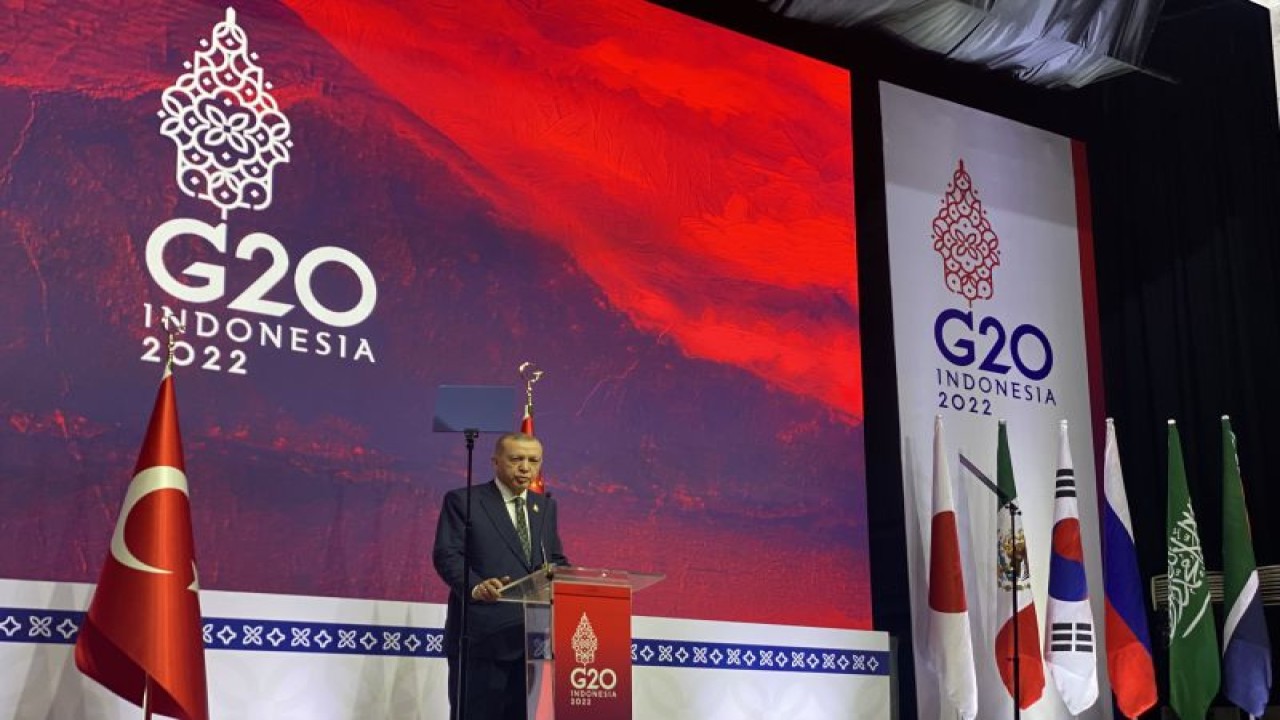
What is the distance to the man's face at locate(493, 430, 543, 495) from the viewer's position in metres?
5.43

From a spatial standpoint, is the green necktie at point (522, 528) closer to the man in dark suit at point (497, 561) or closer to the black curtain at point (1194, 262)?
the man in dark suit at point (497, 561)

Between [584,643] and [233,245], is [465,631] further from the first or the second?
[233,245]

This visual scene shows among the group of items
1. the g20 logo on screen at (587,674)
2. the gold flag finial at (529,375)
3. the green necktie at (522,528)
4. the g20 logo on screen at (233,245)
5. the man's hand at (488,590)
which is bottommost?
the g20 logo on screen at (587,674)

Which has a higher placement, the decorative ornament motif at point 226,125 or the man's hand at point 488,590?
the decorative ornament motif at point 226,125

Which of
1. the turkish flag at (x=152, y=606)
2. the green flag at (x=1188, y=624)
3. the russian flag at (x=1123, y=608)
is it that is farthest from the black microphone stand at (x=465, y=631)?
the green flag at (x=1188, y=624)

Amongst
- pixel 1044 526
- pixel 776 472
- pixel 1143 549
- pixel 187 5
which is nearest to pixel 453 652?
pixel 776 472

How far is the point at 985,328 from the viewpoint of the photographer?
8133 mm

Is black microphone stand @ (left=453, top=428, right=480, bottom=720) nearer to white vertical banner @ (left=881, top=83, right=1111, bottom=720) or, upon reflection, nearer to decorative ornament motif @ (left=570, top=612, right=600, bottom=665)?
decorative ornament motif @ (left=570, top=612, right=600, bottom=665)

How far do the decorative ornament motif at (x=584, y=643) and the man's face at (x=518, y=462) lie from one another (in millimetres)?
738

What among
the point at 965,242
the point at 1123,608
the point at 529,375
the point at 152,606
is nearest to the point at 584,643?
the point at 152,606

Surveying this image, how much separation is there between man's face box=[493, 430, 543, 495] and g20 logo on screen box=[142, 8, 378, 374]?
2.89ft

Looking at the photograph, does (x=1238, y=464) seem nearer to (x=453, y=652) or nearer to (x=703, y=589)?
(x=703, y=589)

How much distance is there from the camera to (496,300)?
6.43 meters

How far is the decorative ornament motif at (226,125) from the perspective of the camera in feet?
19.1
